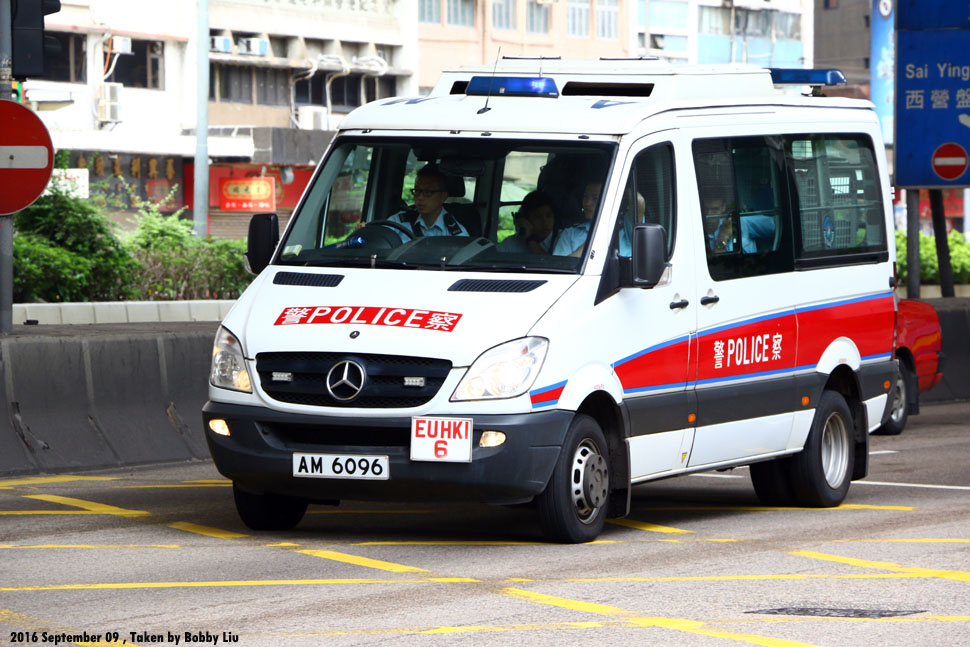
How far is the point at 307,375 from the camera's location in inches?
356

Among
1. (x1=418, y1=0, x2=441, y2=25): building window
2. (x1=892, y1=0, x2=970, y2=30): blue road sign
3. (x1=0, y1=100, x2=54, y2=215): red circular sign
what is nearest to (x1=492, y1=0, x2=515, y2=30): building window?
(x1=418, y1=0, x2=441, y2=25): building window

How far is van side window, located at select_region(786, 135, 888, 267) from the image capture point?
11.4 metres

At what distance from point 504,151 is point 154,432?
440 centimetres

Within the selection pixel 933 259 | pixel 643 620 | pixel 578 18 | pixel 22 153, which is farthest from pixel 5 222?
pixel 578 18

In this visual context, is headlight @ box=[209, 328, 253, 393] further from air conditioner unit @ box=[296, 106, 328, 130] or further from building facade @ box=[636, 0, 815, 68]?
building facade @ box=[636, 0, 815, 68]

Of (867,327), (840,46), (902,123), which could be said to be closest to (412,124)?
(867,327)

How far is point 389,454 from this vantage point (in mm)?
8922

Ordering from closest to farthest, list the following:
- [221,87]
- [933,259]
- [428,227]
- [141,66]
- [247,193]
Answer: [428,227] < [933,259] < [141,66] < [247,193] < [221,87]

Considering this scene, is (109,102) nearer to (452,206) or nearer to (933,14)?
(933,14)

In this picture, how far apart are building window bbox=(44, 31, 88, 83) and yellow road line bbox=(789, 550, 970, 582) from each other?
152ft

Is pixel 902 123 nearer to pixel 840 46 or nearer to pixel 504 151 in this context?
pixel 504 151

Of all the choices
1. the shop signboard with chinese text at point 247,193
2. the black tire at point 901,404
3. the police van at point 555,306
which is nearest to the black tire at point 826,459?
the police van at point 555,306

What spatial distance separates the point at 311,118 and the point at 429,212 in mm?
53181

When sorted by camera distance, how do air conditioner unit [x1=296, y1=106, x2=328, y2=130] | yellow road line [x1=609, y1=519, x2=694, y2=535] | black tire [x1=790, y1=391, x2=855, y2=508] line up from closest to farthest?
yellow road line [x1=609, y1=519, x2=694, y2=535]
black tire [x1=790, y1=391, x2=855, y2=508]
air conditioner unit [x1=296, y1=106, x2=328, y2=130]
